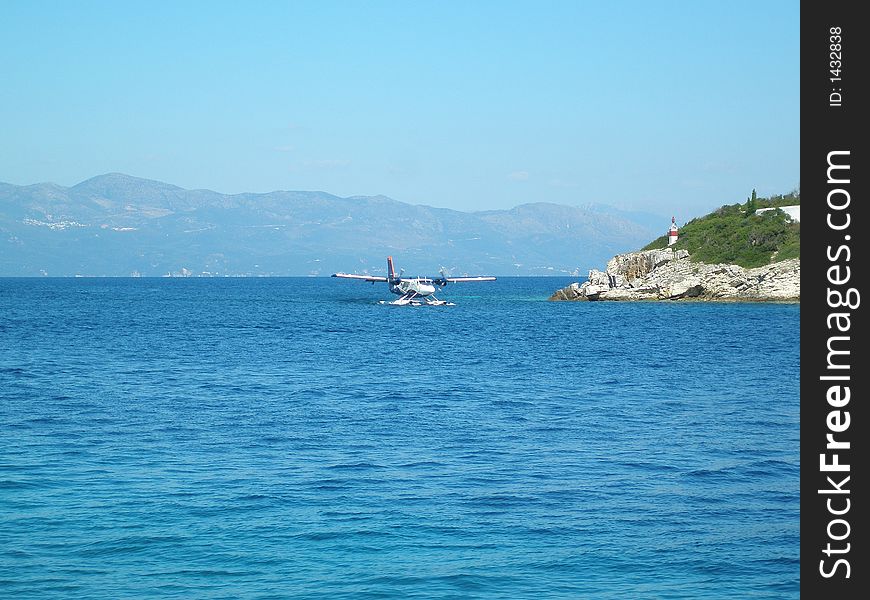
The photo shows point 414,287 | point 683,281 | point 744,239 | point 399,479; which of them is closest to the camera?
point 399,479

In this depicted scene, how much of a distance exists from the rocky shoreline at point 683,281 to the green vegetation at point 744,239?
158cm

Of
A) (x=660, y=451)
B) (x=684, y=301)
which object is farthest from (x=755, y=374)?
(x=684, y=301)

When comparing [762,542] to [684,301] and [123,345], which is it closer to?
[123,345]

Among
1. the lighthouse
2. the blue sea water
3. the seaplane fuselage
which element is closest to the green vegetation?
the lighthouse

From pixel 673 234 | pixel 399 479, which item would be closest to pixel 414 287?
pixel 673 234

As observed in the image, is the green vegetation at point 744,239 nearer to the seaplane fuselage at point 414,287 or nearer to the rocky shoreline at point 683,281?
the rocky shoreline at point 683,281

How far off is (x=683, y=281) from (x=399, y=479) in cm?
9711

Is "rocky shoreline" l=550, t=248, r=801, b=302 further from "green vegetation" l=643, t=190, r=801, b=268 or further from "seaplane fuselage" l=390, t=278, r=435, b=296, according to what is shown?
"seaplane fuselage" l=390, t=278, r=435, b=296

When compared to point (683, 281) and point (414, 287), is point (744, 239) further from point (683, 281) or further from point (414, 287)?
point (414, 287)

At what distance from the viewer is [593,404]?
36719 millimetres

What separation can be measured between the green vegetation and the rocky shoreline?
1.58m

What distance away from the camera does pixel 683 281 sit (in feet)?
380

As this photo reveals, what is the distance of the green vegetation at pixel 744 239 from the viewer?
113 meters
